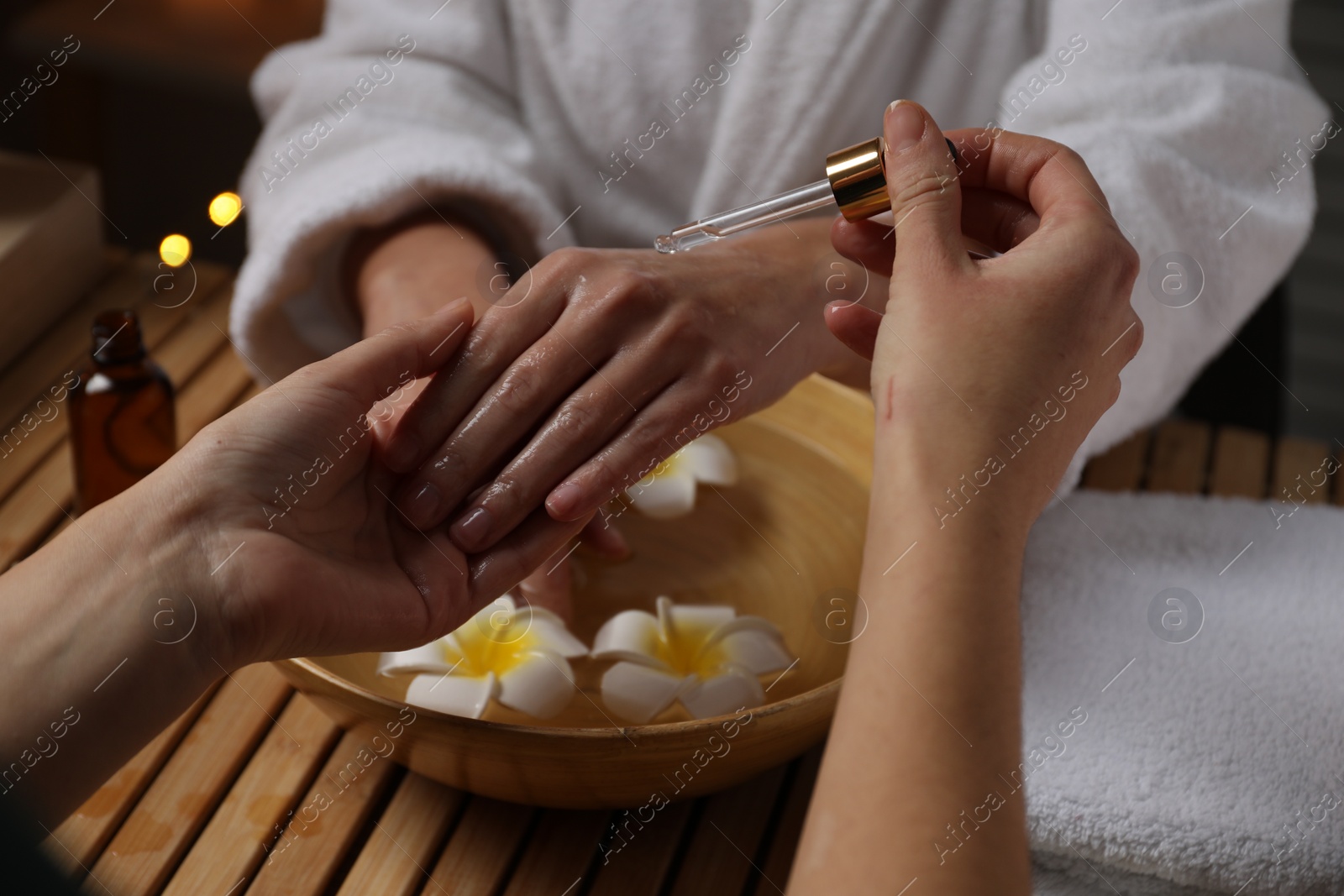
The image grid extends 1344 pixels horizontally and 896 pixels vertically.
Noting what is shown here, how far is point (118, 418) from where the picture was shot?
0.89 meters

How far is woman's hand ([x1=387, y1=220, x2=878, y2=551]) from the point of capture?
2.55ft

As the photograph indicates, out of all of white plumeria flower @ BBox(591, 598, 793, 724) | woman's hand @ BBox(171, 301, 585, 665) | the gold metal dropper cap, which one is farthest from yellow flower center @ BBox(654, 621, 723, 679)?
the gold metal dropper cap

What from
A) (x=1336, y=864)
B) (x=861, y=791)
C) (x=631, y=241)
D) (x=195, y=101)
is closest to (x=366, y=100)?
(x=631, y=241)

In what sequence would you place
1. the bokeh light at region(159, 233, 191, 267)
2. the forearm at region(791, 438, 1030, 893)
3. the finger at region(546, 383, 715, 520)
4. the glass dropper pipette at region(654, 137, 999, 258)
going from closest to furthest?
the forearm at region(791, 438, 1030, 893), the glass dropper pipette at region(654, 137, 999, 258), the finger at region(546, 383, 715, 520), the bokeh light at region(159, 233, 191, 267)

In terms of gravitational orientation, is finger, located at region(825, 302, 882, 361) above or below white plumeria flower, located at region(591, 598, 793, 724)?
above

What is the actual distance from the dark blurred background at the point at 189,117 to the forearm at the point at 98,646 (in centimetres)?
130

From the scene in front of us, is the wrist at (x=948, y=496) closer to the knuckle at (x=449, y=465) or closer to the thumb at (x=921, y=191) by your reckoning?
the thumb at (x=921, y=191)

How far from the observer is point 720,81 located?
3.67ft

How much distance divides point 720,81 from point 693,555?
1.63 ft

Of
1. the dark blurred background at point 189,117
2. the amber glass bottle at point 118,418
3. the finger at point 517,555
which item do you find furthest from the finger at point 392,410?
the dark blurred background at point 189,117

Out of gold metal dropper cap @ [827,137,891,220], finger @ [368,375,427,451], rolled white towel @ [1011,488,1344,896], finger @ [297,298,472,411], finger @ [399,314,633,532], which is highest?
finger @ [297,298,472,411]

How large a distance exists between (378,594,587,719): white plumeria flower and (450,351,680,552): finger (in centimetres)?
6

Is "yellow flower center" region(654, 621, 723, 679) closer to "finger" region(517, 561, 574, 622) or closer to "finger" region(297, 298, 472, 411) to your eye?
"finger" region(517, 561, 574, 622)

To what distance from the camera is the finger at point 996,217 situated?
711 millimetres
